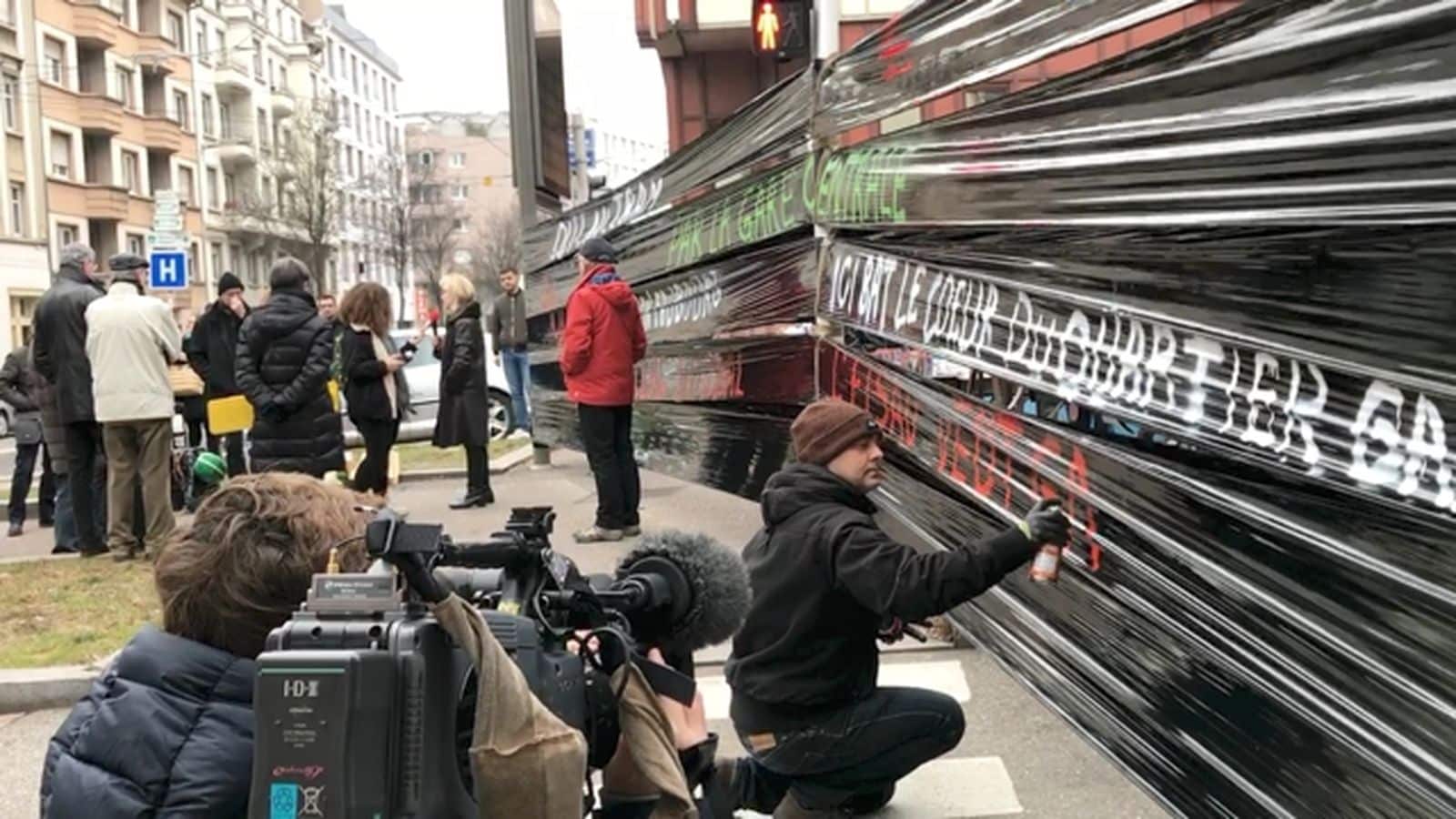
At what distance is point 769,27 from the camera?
8.43m

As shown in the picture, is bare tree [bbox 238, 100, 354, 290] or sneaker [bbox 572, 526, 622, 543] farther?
bare tree [bbox 238, 100, 354, 290]

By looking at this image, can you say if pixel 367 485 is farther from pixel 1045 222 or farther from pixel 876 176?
pixel 1045 222

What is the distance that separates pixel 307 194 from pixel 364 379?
1862 inches

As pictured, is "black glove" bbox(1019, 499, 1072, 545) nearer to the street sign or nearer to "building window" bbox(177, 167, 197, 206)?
the street sign

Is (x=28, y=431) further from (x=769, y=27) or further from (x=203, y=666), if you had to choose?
(x=203, y=666)

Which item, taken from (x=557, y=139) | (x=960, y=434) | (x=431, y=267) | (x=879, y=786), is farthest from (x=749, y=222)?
(x=431, y=267)

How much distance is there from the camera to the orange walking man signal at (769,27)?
843cm

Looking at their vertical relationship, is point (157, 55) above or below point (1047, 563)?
above

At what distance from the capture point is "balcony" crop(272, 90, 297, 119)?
69.6 m

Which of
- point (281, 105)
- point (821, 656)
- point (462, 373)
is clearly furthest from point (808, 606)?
point (281, 105)

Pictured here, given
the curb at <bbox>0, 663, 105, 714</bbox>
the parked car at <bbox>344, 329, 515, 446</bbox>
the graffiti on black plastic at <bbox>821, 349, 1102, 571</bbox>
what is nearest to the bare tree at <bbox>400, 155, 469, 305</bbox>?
the parked car at <bbox>344, 329, 515, 446</bbox>

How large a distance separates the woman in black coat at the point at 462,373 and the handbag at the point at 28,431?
316cm

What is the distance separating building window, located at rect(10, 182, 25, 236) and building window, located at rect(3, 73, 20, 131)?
1.76 meters

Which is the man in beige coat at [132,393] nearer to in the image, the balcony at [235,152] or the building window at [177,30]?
the building window at [177,30]
